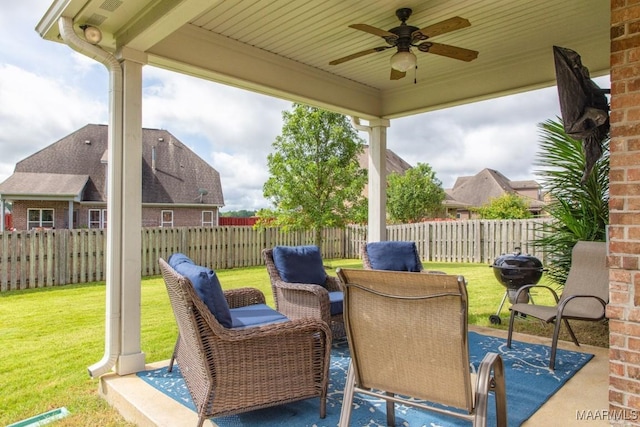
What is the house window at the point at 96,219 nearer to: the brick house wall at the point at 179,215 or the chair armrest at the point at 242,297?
the brick house wall at the point at 179,215

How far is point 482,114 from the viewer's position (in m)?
23.4

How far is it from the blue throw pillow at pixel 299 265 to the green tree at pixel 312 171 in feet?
17.1

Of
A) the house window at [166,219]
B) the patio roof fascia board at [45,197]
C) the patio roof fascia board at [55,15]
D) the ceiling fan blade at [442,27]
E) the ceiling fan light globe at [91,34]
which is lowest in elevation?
the house window at [166,219]

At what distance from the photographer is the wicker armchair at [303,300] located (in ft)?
11.3

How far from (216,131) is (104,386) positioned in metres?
21.1

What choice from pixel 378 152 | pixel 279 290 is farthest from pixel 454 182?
pixel 279 290

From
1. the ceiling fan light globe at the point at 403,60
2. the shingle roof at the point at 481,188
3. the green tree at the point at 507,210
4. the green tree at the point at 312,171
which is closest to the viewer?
the ceiling fan light globe at the point at 403,60

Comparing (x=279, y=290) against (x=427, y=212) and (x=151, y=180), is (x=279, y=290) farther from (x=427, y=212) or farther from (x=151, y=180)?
(x=427, y=212)

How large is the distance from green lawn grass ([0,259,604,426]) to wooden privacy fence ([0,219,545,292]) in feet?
1.54

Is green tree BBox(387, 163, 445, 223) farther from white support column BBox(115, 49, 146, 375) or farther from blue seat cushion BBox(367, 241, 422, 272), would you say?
white support column BBox(115, 49, 146, 375)

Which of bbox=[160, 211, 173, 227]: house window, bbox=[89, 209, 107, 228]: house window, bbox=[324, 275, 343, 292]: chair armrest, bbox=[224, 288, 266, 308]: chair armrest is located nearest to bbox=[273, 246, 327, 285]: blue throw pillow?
bbox=[324, 275, 343, 292]: chair armrest

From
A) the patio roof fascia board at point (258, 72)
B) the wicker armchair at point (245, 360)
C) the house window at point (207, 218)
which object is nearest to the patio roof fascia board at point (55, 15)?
the patio roof fascia board at point (258, 72)

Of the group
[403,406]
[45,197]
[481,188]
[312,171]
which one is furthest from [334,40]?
[481,188]

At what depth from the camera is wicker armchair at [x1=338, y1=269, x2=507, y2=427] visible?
5.78 feet
